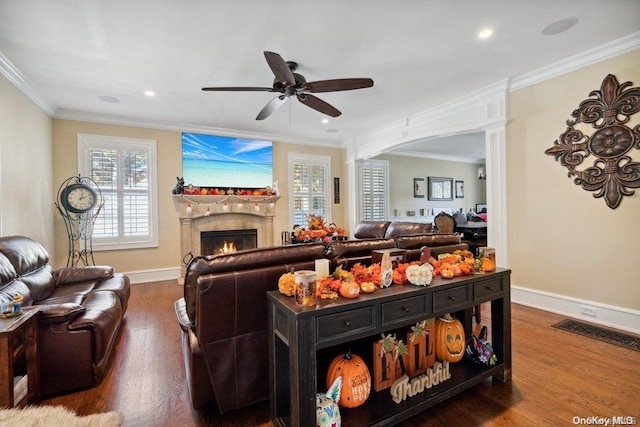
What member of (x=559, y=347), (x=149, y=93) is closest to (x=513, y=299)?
(x=559, y=347)

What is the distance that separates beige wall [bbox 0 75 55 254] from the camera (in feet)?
10.5

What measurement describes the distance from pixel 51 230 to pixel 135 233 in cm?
112

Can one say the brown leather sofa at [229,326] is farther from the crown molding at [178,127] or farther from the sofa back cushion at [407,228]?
the crown molding at [178,127]

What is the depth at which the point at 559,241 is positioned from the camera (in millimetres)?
Answer: 3473

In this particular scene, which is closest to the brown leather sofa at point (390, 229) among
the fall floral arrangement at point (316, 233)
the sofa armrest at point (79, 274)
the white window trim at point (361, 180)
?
the fall floral arrangement at point (316, 233)

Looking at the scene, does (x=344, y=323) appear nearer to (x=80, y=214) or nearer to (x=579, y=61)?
(x=579, y=61)

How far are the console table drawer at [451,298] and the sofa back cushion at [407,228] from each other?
2758 mm

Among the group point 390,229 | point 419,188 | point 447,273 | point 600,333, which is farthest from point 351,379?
point 419,188

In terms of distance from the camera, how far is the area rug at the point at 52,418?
5.32ft

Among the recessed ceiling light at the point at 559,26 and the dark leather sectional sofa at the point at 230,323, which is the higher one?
the recessed ceiling light at the point at 559,26

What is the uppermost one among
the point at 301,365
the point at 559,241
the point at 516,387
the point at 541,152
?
the point at 541,152

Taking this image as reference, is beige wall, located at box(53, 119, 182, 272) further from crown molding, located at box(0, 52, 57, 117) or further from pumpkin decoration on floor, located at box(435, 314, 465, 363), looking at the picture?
pumpkin decoration on floor, located at box(435, 314, 465, 363)

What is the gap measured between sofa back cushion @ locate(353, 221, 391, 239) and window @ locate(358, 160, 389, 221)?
1404 millimetres

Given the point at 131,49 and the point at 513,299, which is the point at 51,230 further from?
the point at 513,299
